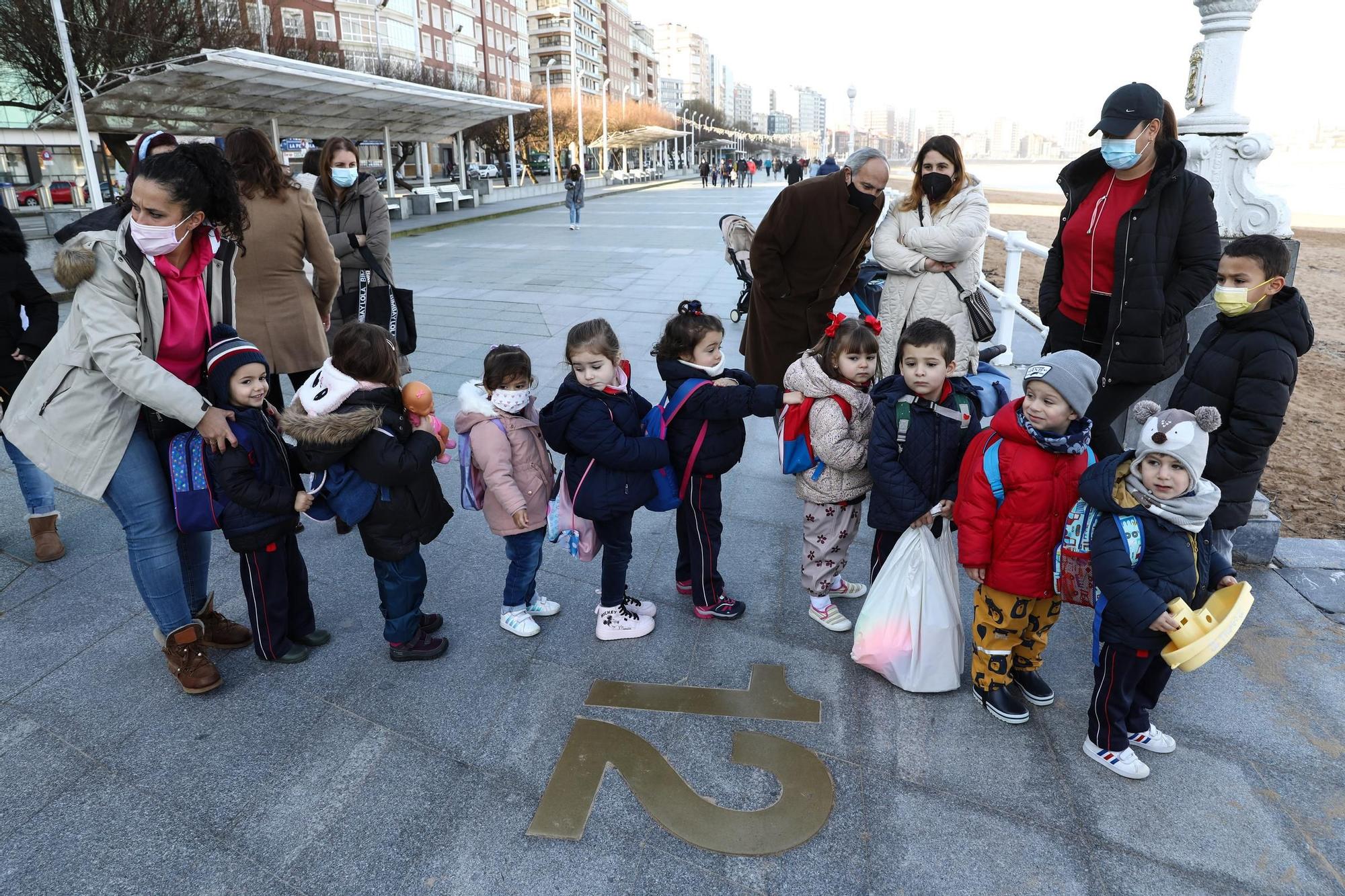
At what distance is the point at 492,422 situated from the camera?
2.84 metres

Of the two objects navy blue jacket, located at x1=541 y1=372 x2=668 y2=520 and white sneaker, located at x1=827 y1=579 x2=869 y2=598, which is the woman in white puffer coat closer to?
white sneaker, located at x1=827 y1=579 x2=869 y2=598

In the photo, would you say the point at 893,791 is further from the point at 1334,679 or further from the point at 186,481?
the point at 186,481

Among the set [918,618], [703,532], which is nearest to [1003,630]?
[918,618]

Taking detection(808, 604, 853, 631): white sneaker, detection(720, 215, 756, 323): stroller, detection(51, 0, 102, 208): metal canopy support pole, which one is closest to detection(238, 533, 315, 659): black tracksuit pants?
detection(808, 604, 853, 631): white sneaker

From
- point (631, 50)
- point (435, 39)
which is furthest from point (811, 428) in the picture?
point (631, 50)

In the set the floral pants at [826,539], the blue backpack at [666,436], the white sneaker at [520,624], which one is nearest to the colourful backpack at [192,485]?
the white sneaker at [520,624]

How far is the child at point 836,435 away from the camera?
2.85 m

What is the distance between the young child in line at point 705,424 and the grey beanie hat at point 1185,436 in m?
1.17

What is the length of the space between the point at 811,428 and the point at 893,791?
49.4 inches

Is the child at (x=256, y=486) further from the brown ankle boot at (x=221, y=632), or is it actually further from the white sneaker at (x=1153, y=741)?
the white sneaker at (x=1153, y=741)

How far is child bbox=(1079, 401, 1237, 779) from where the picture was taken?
82.8 inches

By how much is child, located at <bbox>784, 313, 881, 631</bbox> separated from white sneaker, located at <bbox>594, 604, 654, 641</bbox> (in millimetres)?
714

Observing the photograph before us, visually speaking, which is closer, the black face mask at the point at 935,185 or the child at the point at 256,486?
the child at the point at 256,486

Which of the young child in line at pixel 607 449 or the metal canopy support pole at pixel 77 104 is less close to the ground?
the metal canopy support pole at pixel 77 104
